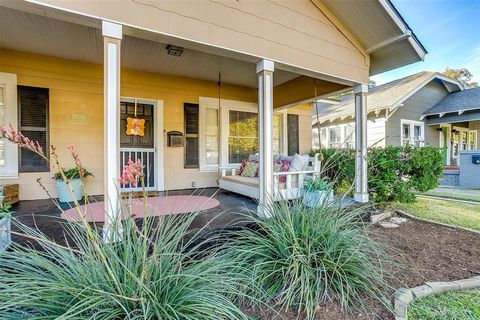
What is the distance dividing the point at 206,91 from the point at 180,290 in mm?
5561

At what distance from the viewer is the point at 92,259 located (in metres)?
1.40

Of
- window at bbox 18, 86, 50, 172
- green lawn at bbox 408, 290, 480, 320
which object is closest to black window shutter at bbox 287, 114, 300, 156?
green lawn at bbox 408, 290, 480, 320

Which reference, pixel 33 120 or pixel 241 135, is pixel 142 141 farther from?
pixel 241 135

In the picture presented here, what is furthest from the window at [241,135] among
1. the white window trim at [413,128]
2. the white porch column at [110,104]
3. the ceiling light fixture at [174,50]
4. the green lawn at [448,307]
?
the white window trim at [413,128]

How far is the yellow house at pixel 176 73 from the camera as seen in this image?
2795 millimetres

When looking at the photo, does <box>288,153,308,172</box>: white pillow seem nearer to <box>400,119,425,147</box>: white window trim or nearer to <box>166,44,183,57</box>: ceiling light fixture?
<box>166,44,183,57</box>: ceiling light fixture

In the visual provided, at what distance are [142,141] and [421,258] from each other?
545 centimetres

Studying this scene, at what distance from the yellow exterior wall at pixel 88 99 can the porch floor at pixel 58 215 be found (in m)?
0.82

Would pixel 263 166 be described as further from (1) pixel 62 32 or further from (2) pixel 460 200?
(2) pixel 460 200

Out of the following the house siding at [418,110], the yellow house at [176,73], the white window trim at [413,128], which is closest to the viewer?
the yellow house at [176,73]

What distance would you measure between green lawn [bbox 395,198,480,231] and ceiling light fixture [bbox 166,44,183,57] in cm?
525

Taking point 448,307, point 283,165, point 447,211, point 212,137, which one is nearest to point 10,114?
point 212,137

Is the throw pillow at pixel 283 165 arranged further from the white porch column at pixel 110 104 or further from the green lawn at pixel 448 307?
the white porch column at pixel 110 104

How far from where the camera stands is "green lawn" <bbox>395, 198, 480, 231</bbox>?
4271 millimetres
